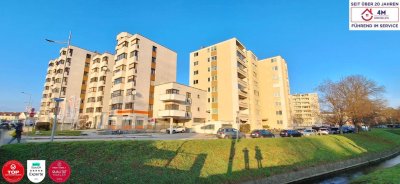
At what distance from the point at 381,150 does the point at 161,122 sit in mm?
45232

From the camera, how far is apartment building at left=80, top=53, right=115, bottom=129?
67.2 m

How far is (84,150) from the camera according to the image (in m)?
12.8

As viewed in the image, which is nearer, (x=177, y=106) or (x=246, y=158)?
(x=246, y=158)

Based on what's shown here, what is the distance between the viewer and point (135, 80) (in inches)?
2275

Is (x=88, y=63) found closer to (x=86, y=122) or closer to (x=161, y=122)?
(x=86, y=122)

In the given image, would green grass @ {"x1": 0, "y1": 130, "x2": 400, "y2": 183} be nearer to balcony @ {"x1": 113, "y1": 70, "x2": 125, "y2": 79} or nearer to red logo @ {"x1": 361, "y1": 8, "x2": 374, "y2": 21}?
red logo @ {"x1": 361, "y1": 8, "x2": 374, "y2": 21}

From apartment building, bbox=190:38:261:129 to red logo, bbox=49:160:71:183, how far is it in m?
48.3

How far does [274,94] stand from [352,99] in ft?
118

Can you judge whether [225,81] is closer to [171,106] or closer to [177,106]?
[177,106]

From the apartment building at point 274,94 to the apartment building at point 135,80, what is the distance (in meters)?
38.3

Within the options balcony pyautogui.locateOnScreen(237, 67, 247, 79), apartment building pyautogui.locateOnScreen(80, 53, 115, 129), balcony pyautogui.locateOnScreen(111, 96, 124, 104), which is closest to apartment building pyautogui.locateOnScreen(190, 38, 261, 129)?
balcony pyautogui.locateOnScreen(237, 67, 247, 79)

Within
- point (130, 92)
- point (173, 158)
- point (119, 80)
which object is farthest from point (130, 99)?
point (173, 158)

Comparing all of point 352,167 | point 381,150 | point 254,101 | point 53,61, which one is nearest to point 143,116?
point 254,101

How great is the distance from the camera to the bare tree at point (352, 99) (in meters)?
41.6
